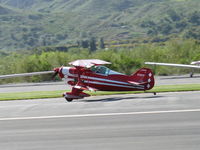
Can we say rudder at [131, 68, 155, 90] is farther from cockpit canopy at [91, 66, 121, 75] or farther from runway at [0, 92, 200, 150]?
cockpit canopy at [91, 66, 121, 75]

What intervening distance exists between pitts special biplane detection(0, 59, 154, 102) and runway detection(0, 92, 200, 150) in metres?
1.77

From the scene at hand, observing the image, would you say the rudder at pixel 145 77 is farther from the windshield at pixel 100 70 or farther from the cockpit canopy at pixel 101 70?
the windshield at pixel 100 70

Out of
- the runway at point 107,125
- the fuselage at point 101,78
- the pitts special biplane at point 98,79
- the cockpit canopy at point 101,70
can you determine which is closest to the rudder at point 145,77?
the pitts special biplane at point 98,79

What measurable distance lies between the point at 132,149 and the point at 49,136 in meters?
3.17

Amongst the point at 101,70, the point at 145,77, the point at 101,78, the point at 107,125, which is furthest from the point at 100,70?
the point at 107,125

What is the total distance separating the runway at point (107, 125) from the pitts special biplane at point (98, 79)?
5.82 feet

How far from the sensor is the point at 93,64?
23.8 m

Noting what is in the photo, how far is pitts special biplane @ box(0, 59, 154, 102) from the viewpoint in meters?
22.4

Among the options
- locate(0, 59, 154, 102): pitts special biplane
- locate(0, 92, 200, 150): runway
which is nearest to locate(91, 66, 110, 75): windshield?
locate(0, 59, 154, 102): pitts special biplane

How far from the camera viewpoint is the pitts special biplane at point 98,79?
22.4 metres

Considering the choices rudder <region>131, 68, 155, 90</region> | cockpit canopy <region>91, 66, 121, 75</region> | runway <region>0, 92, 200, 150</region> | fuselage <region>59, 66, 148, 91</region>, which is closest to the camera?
runway <region>0, 92, 200, 150</region>

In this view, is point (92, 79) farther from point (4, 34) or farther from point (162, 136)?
point (4, 34)

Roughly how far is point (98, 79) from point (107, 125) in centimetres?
966

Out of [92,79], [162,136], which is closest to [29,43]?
[92,79]
